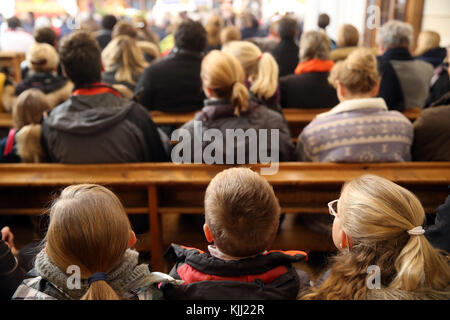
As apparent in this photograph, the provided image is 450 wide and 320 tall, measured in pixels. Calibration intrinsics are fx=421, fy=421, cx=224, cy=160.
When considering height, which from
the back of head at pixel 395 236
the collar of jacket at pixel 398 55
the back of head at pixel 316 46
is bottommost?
the back of head at pixel 395 236

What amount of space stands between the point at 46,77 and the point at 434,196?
3073 mm

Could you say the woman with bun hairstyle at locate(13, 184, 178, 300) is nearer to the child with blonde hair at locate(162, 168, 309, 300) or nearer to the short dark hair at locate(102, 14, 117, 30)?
the child with blonde hair at locate(162, 168, 309, 300)

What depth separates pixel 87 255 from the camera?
1.11 m

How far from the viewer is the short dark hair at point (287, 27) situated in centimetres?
454

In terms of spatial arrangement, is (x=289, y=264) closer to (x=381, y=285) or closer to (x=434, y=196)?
(x=381, y=285)

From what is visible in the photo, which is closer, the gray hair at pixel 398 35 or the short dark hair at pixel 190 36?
the short dark hair at pixel 190 36

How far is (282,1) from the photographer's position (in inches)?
362

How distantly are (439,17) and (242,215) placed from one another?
748 centimetres

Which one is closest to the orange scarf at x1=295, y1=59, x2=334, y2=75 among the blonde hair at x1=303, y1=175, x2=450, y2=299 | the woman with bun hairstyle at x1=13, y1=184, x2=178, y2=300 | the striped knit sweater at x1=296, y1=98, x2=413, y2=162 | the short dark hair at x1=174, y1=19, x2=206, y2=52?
the short dark hair at x1=174, y1=19, x2=206, y2=52

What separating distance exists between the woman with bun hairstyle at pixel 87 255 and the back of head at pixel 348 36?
12.3ft

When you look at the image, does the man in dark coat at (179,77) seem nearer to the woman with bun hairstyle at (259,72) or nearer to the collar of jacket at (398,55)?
the woman with bun hairstyle at (259,72)

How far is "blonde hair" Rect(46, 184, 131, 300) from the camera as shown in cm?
110

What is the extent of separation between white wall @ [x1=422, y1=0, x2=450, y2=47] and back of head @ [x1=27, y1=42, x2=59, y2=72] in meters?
6.40

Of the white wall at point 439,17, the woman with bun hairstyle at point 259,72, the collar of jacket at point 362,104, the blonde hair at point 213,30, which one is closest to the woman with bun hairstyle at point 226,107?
the collar of jacket at point 362,104
